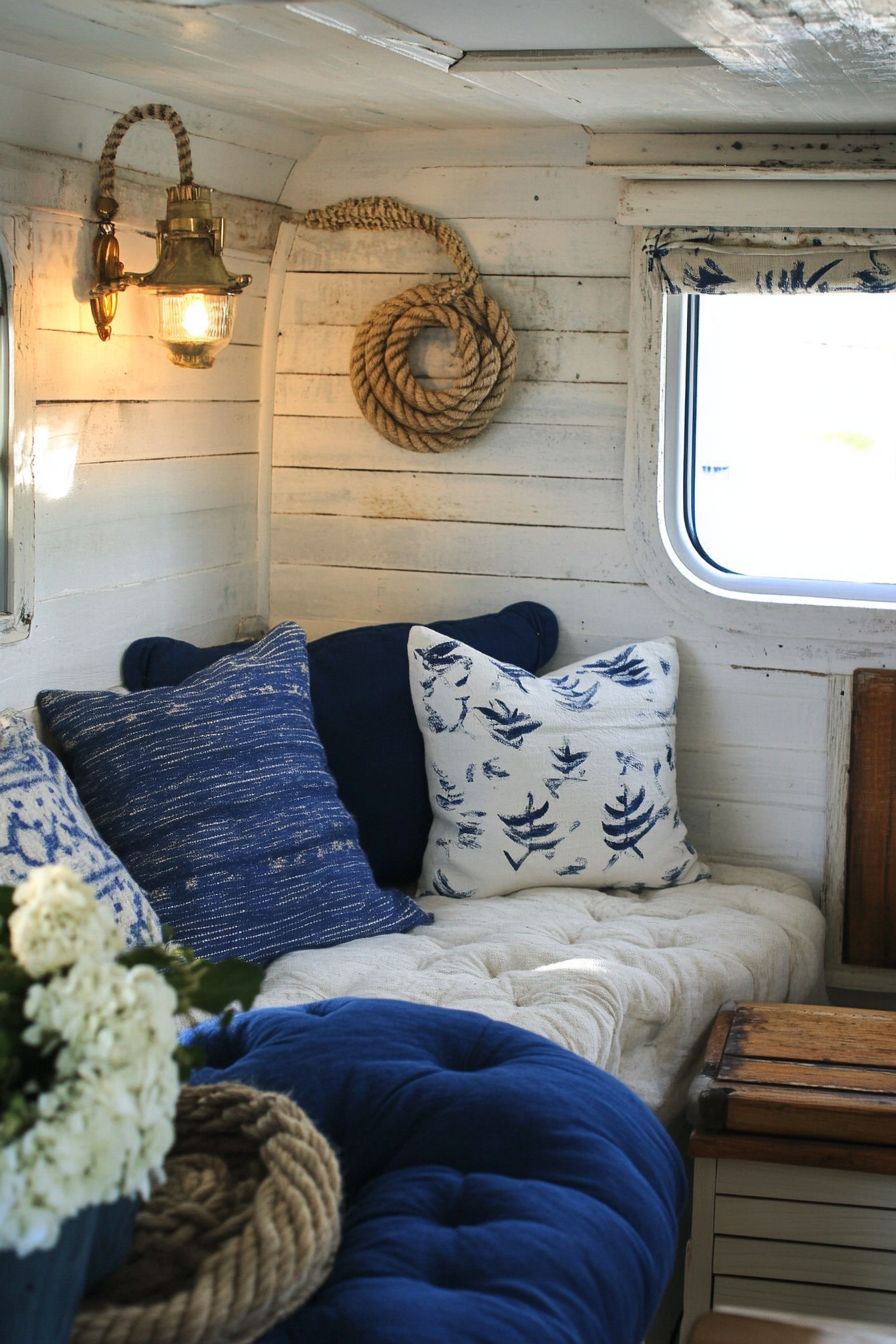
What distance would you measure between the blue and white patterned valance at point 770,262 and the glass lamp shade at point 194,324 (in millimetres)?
868

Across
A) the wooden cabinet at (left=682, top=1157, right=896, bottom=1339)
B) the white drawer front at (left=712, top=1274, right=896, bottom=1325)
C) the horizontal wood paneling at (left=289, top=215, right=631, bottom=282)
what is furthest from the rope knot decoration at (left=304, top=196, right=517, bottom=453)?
the white drawer front at (left=712, top=1274, right=896, bottom=1325)

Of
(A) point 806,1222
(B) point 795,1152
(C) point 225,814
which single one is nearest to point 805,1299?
(A) point 806,1222

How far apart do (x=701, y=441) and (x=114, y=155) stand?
1.30 metres

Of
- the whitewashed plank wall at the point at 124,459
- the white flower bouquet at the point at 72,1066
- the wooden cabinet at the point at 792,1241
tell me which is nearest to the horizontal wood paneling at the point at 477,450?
the whitewashed plank wall at the point at 124,459

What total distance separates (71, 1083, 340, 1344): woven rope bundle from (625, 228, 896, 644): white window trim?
5.84 ft

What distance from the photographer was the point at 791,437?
9.25 ft

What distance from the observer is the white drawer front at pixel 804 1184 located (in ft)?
6.44

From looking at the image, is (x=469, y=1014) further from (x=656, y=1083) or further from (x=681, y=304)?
(x=681, y=304)

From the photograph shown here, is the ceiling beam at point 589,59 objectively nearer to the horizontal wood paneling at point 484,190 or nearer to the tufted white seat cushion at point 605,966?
the horizontal wood paneling at point 484,190

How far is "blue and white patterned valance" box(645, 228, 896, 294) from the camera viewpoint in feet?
8.27

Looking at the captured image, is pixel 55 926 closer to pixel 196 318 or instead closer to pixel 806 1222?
pixel 806 1222

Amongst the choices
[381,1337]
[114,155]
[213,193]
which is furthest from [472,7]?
[381,1337]

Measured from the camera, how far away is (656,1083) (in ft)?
7.00

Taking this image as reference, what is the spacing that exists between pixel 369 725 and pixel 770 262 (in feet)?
3.86
